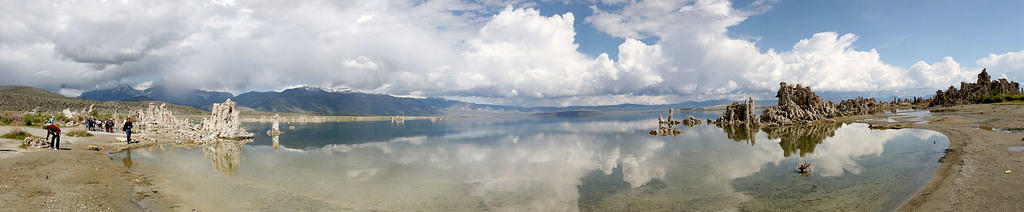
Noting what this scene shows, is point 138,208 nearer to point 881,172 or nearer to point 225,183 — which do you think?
point 225,183

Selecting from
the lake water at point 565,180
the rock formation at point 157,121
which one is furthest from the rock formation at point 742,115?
the rock formation at point 157,121

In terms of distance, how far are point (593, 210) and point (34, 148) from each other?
36.0 m

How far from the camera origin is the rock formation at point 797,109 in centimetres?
6706

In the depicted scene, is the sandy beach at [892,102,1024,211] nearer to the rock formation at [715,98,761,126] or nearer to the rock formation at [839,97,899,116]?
the rock formation at [715,98,761,126]

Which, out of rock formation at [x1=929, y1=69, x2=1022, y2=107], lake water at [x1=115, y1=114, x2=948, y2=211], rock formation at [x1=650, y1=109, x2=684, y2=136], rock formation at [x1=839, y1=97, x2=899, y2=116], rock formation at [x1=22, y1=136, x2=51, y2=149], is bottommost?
lake water at [x1=115, y1=114, x2=948, y2=211]

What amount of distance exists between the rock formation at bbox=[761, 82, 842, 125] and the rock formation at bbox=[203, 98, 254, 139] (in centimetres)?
8174

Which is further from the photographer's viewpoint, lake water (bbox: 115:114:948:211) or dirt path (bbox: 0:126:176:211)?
lake water (bbox: 115:114:948:211)

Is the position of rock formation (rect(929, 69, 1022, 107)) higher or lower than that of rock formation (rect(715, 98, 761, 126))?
higher

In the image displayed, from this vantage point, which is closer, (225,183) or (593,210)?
(593,210)

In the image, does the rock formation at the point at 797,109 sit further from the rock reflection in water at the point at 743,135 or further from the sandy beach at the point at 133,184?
the sandy beach at the point at 133,184

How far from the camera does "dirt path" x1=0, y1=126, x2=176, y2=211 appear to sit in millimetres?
12258

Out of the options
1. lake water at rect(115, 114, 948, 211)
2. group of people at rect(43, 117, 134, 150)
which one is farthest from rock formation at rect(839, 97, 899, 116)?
group of people at rect(43, 117, 134, 150)

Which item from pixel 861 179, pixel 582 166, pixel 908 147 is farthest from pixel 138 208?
pixel 908 147

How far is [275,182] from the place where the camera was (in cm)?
2041
